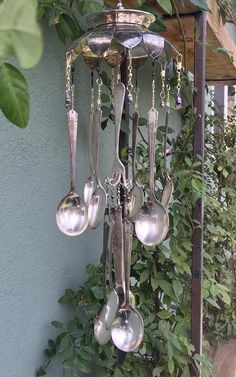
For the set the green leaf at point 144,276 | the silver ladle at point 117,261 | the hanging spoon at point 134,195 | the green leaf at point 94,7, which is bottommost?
the green leaf at point 144,276

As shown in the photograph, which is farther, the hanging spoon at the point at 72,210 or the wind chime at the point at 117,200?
the hanging spoon at the point at 72,210

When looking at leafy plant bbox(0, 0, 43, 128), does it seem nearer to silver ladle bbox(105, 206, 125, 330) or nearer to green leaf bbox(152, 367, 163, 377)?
silver ladle bbox(105, 206, 125, 330)

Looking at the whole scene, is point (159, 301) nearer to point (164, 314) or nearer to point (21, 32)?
point (164, 314)

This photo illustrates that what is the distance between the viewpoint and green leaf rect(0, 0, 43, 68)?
267 mm

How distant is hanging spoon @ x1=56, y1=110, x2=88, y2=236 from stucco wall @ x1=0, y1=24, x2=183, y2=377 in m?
0.24

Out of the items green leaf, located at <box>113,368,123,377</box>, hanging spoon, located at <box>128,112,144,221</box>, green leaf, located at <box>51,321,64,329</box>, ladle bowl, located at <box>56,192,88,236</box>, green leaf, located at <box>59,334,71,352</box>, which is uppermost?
hanging spoon, located at <box>128,112,144,221</box>

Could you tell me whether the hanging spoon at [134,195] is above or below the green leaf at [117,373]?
above

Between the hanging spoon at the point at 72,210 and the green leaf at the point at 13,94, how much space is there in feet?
2.30

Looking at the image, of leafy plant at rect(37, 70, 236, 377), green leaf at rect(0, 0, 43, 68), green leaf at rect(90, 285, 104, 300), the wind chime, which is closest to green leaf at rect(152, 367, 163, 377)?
leafy plant at rect(37, 70, 236, 377)

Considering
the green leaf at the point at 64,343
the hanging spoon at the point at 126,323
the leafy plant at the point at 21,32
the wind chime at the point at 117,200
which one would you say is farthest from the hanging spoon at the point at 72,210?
the leafy plant at the point at 21,32

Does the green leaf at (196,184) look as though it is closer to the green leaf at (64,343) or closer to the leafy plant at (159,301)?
the leafy plant at (159,301)

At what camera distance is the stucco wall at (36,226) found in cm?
128

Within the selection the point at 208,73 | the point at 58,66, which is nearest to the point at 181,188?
the point at 58,66

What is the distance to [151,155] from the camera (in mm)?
1095
